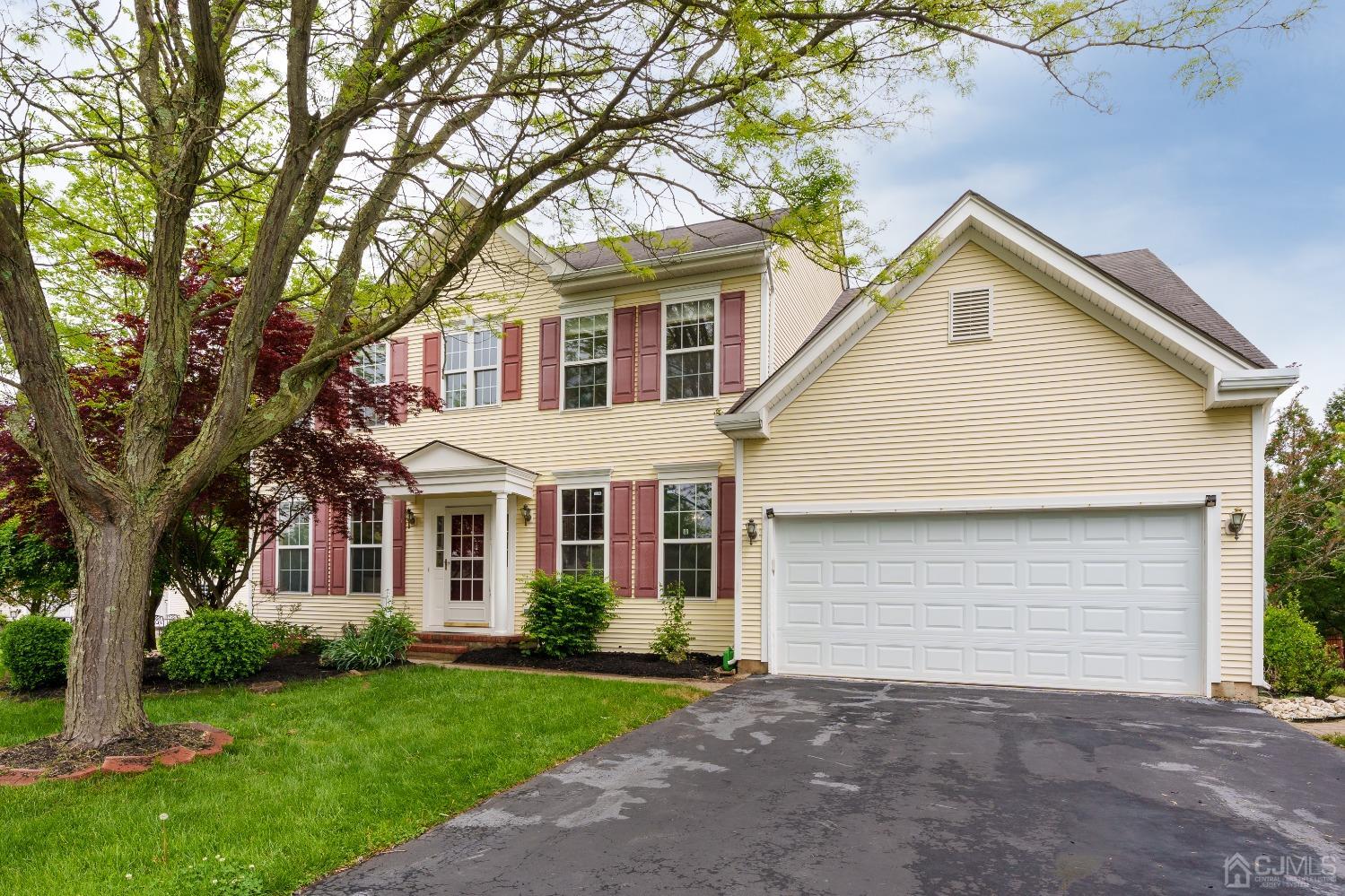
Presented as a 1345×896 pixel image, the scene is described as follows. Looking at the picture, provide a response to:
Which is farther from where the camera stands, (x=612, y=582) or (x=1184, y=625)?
(x=612, y=582)

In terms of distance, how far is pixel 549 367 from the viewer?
42.3 ft

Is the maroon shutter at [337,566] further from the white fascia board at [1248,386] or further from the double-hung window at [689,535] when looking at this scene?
the white fascia board at [1248,386]

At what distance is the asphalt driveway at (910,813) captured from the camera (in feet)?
12.9

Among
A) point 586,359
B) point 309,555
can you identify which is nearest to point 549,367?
point 586,359

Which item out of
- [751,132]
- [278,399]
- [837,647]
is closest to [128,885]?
[278,399]

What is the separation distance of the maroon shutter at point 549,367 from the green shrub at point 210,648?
215 inches

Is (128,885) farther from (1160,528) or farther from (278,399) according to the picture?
(1160,528)

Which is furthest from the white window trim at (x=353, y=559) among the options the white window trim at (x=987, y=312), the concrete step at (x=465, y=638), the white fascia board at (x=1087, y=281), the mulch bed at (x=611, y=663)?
the white fascia board at (x=1087, y=281)

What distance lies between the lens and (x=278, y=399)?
265 inches

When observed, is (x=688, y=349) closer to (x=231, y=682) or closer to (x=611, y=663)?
(x=611, y=663)

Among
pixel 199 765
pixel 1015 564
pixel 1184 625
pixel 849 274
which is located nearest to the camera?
pixel 199 765

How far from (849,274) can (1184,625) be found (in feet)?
17.8

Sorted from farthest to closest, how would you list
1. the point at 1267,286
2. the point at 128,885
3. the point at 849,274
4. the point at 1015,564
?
the point at 1267,286 < the point at 1015,564 < the point at 849,274 < the point at 128,885

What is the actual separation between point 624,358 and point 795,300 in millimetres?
3061
